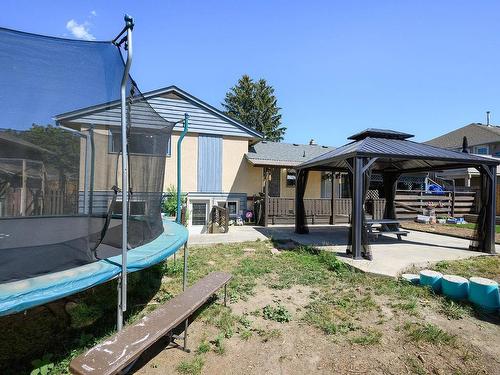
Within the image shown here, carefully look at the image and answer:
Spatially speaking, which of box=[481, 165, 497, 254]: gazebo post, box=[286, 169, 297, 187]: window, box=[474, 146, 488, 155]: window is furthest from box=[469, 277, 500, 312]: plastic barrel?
box=[474, 146, 488, 155]: window

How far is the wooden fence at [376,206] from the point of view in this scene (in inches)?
483

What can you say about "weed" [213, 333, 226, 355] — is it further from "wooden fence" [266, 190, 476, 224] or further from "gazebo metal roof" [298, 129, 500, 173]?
"wooden fence" [266, 190, 476, 224]

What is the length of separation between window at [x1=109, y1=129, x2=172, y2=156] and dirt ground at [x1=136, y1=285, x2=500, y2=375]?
2.17 meters

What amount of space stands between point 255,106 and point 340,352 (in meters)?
35.8

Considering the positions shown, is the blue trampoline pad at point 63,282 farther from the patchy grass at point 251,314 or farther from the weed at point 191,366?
the weed at point 191,366

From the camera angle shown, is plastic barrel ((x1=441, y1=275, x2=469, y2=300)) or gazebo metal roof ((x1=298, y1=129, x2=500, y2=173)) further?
gazebo metal roof ((x1=298, y1=129, x2=500, y2=173))

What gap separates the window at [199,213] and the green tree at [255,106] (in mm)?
25760

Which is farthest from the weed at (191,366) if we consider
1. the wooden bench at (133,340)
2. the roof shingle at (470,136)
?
the roof shingle at (470,136)

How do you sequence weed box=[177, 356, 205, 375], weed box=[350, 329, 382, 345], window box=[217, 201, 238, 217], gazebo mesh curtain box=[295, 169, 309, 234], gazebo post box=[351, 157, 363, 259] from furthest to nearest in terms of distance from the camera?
1. window box=[217, 201, 238, 217]
2. gazebo mesh curtain box=[295, 169, 309, 234]
3. gazebo post box=[351, 157, 363, 259]
4. weed box=[350, 329, 382, 345]
5. weed box=[177, 356, 205, 375]

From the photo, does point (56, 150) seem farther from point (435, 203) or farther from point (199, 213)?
point (435, 203)

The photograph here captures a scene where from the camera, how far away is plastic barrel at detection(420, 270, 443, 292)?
4.36 meters

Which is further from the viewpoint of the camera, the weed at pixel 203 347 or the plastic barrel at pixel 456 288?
the plastic barrel at pixel 456 288

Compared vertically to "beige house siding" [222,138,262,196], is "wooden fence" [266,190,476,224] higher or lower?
lower

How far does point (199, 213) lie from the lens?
12.0 meters
